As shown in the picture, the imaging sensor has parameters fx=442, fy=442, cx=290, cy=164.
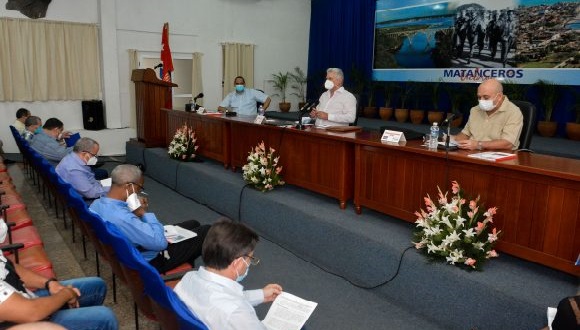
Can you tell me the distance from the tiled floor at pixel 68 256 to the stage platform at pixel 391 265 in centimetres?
127

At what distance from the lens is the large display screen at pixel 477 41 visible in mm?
6672

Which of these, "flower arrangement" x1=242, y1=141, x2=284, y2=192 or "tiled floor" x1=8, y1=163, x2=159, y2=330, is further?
"flower arrangement" x1=242, y1=141, x2=284, y2=192

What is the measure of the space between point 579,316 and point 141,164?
602cm

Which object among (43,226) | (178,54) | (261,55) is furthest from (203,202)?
(261,55)

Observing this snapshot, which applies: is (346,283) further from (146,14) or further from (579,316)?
(146,14)

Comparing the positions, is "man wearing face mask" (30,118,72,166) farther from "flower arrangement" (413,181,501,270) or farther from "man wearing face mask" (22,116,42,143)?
"flower arrangement" (413,181,501,270)

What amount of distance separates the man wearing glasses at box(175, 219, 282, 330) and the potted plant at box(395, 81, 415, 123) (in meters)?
7.84

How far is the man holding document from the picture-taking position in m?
1.45

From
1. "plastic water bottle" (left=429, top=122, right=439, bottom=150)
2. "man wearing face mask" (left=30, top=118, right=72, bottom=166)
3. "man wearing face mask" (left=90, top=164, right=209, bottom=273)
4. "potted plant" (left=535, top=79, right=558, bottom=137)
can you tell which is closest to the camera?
"man wearing face mask" (left=90, top=164, right=209, bottom=273)

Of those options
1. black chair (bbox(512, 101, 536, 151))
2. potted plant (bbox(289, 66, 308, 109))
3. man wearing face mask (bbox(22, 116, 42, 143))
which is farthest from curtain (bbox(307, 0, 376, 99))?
black chair (bbox(512, 101, 536, 151))

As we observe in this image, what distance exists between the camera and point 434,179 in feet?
9.13

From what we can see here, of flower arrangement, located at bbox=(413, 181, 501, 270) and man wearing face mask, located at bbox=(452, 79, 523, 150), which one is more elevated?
man wearing face mask, located at bbox=(452, 79, 523, 150)

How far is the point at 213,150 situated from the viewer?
5.26 m

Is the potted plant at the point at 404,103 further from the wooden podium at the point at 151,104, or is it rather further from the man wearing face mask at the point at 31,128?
the man wearing face mask at the point at 31,128
